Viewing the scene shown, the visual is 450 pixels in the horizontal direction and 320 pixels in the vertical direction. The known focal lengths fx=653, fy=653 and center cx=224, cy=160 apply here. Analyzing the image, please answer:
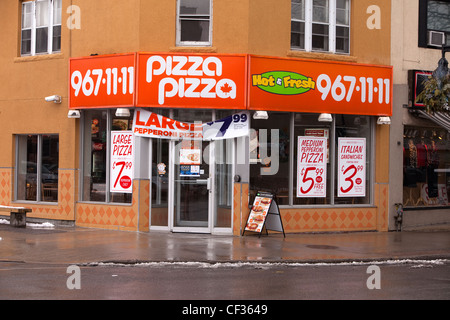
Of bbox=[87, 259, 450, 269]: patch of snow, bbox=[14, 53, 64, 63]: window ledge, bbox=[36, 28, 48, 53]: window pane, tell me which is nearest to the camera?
bbox=[87, 259, 450, 269]: patch of snow

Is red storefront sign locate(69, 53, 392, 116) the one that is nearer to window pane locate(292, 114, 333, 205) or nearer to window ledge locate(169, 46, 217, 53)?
window ledge locate(169, 46, 217, 53)

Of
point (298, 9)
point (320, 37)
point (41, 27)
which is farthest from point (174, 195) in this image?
point (41, 27)

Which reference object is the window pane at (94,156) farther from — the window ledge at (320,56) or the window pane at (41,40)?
the window ledge at (320,56)

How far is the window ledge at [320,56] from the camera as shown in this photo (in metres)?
17.1

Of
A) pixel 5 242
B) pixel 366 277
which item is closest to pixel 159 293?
A: pixel 366 277

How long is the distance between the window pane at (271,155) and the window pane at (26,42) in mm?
7408

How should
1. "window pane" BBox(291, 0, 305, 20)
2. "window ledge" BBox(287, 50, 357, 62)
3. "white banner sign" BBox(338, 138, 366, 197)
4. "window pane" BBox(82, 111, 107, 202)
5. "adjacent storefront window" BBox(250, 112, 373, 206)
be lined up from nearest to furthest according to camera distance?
"adjacent storefront window" BBox(250, 112, 373, 206) < "window ledge" BBox(287, 50, 357, 62) < "window pane" BBox(291, 0, 305, 20) < "window pane" BBox(82, 111, 107, 202) < "white banner sign" BBox(338, 138, 366, 197)

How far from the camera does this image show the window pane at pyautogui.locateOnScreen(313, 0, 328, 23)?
1758 centimetres

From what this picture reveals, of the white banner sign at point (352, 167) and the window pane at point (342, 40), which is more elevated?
the window pane at point (342, 40)

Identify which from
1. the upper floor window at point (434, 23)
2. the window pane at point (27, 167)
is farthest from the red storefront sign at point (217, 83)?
the upper floor window at point (434, 23)

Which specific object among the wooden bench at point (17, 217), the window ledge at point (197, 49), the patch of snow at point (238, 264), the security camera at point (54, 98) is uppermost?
the window ledge at point (197, 49)

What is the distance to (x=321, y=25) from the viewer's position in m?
17.7

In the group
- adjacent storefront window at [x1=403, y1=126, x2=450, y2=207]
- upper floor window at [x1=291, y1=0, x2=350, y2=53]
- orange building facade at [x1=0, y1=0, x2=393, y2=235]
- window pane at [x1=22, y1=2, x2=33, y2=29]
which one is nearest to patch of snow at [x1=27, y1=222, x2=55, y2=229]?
orange building facade at [x1=0, y1=0, x2=393, y2=235]

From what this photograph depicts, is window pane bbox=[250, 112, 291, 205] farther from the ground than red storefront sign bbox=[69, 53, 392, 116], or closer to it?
closer to it
